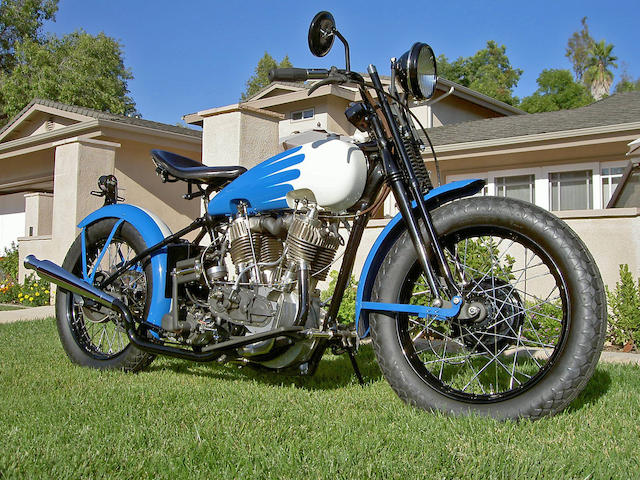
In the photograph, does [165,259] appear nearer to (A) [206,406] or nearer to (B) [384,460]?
(A) [206,406]

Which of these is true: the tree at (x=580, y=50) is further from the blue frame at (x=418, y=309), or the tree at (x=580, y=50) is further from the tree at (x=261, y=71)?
the blue frame at (x=418, y=309)

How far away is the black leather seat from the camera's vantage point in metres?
3.74

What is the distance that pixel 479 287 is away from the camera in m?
2.84

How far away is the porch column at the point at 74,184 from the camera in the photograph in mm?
9891

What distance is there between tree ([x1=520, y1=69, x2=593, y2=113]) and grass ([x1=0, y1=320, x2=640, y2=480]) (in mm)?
35312

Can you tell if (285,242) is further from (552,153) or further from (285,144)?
(552,153)

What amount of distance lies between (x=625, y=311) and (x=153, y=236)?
4340 mm

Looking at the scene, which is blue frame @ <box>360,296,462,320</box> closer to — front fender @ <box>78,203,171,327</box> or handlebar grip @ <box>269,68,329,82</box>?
handlebar grip @ <box>269,68,329,82</box>

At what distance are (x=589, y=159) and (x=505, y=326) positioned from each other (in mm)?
9662

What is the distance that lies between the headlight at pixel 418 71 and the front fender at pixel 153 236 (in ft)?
6.00

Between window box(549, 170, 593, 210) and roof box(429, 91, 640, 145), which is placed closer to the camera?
roof box(429, 91, 640, 145)

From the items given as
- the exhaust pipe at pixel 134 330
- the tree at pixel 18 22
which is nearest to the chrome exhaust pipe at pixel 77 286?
the exhaust pipe at pixel 134 330

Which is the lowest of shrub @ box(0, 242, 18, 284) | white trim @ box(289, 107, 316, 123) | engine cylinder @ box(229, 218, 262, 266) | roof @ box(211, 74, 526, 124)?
shrub @ box(0, 242, 18, 284)

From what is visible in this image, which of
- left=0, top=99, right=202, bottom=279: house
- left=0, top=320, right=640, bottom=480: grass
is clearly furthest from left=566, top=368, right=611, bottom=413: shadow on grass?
left=0, top=99, right=202, bottom=279: house
